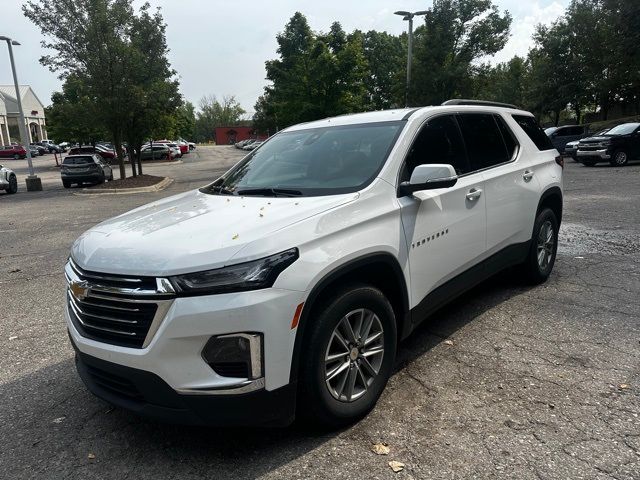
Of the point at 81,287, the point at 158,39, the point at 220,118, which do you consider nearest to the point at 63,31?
the point at 158,39

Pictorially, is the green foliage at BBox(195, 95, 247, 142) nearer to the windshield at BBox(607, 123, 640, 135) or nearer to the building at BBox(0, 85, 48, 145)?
the building at BBox(0, 85, 48, 145)

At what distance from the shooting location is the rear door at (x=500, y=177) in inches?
161

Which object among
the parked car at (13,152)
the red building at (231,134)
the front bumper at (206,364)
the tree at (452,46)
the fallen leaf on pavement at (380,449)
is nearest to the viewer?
the front bumper at (206,364)

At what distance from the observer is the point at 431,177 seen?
306 centimetres

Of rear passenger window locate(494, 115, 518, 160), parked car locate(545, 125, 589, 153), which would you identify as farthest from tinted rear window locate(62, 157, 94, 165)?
parked car locate(545, 125, 589, 153)

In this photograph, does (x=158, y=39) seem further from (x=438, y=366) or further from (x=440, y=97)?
(x=438, y=366)

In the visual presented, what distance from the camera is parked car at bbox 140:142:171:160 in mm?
45275

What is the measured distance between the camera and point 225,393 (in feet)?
7.66

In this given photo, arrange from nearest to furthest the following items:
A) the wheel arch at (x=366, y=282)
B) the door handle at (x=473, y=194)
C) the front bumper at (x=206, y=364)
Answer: the front bumper at (x=206, y=364) → the wheel arch at (x=366, y=282) → the door handle at (x=473, y=194)

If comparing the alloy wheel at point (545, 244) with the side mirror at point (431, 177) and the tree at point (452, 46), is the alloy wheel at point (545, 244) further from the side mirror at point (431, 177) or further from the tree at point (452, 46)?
the tree at point (452, 46)

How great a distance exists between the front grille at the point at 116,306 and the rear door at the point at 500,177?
2.77m

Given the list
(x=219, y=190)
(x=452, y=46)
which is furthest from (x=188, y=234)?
(x=452, y=46)

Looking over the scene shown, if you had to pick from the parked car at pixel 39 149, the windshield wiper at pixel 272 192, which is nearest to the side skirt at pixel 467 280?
the windshield wiper at pixel 272 192

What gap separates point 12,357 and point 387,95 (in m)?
48.3
